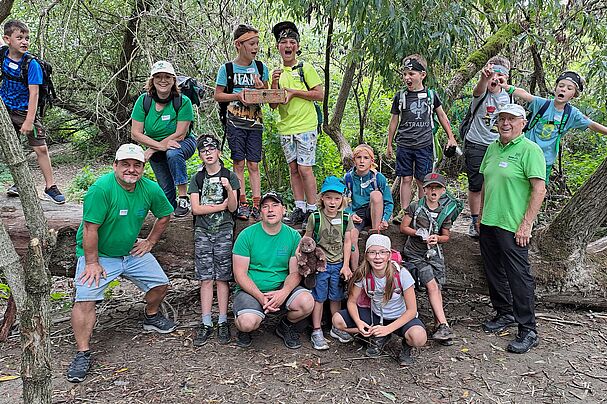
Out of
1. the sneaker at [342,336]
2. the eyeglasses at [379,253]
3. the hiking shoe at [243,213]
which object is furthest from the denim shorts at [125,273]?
the eyeglasses at [379,253]

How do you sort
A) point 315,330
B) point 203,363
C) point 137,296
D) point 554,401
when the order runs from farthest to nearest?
point 137,296 → point 315,330 → point 203,363 → point 554,401

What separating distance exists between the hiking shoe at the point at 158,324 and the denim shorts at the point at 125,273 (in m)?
0.38

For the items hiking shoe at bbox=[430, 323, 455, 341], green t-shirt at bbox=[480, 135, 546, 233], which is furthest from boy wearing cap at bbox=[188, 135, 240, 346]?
green t-shirt at bbox=[480, 135, 546, 233]

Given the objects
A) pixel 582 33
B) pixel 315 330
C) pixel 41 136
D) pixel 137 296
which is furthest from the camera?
pixel 582 33

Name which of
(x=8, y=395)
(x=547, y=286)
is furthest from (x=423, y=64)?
(x=8, y=395)

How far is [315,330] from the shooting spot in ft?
15.0

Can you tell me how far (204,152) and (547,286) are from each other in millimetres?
3375

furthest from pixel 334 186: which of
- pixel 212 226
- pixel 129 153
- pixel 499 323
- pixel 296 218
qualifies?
pixel 499 323

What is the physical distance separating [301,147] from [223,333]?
1792mm

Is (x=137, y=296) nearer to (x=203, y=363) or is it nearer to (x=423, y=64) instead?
(x=203, y=363)

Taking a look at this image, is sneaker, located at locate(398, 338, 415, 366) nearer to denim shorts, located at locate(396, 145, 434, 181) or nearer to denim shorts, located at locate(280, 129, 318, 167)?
denim shorts, located at locate(396, 145, 434, 181)

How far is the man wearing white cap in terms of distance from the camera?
13.6 feet

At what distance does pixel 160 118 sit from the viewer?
16.3 ft

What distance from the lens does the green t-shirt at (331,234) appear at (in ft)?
14.7
